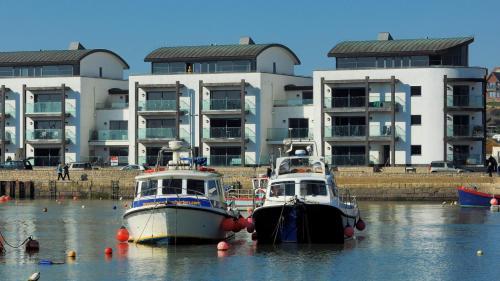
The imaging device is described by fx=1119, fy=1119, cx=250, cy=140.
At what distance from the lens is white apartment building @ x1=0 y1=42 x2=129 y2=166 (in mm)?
104375

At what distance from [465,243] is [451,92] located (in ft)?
158

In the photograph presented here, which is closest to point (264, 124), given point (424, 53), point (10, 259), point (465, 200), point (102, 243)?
point (424, 53)

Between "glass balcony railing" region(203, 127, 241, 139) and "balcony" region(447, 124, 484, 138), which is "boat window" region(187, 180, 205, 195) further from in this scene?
"glass balcony railing" region(203, 127, 241, 139)

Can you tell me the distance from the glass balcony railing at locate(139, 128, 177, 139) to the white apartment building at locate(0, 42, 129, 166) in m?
6.89

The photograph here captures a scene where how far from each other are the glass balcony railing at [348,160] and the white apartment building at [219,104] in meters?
3.07

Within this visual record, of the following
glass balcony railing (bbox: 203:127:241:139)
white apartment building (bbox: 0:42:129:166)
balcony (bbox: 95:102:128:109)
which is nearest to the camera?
glass balcony railing (bbox: 203:127:241:139)

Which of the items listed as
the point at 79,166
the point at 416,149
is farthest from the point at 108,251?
the point at 79,166

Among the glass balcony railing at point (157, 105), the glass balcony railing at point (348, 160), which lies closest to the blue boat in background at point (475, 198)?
the glass balcony railing at point (348, 160)

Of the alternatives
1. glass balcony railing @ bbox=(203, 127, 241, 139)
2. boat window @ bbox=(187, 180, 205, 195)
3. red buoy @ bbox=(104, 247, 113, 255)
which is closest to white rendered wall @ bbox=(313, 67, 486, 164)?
glass balcony railing @ bbox=(203, 127, 241, 139)

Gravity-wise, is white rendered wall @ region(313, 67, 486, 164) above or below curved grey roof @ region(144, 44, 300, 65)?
below

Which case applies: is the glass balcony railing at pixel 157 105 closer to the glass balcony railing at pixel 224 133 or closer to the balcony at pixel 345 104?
the glass balcony railing at pixel 224 133

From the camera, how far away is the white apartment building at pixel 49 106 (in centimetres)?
10438

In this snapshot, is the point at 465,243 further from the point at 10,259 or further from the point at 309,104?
the point at 309,104

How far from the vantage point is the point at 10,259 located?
42.6 m
